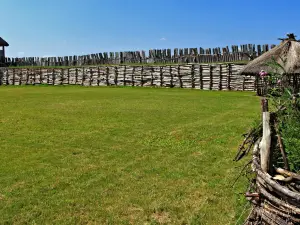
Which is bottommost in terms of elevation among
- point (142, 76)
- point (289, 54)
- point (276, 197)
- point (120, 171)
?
point (120, 171)

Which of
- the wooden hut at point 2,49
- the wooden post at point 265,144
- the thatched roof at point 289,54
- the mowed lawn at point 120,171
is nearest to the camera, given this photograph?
the wooden post at point 265,144

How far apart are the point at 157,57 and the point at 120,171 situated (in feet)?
95.9

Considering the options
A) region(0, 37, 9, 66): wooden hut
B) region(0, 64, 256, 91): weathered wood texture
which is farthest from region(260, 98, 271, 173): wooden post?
region(0, 37, 9, 66): wooden hut

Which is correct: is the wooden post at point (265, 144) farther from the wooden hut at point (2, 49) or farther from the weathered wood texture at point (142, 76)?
the wooden hut at point (2, 49)

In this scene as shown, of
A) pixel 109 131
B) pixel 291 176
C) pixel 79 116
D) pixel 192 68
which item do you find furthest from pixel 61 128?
pixel 192 68

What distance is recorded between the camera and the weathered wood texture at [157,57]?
3049 cm

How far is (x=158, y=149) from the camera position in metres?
8.94

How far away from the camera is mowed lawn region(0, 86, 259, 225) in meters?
5.22

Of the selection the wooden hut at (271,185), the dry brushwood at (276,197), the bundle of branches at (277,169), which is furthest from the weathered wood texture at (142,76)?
the dry brushwood at (276,197)

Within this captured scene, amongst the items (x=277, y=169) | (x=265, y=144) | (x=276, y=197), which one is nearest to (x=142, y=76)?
(x=265, y=144)

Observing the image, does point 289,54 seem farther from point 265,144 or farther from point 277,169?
point 277,169

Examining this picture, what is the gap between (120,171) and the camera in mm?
7156

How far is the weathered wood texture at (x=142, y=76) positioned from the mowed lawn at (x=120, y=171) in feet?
52.6

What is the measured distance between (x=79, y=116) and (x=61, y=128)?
9.00ft
